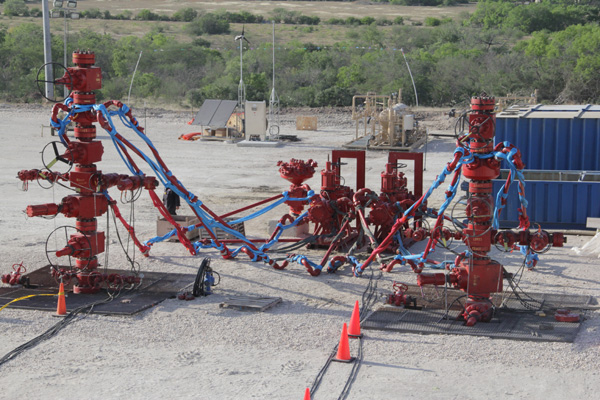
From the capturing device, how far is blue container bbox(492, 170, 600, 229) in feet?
60.6

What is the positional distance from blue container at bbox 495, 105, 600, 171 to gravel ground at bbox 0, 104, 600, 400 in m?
2.56

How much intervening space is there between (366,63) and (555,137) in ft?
111

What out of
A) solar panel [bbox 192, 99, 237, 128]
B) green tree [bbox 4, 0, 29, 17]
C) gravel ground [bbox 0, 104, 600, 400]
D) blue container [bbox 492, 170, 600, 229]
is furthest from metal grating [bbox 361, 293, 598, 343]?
green tree [bbox 4, 0, 29, 17]

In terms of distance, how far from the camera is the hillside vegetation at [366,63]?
45.7m

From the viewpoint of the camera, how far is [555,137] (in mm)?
19422

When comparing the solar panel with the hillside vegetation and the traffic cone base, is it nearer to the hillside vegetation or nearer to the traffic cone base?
the hillside vegetation

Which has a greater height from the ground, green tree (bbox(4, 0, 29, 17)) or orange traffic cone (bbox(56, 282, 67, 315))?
green tree (bbox(4, 0, 29, 17))

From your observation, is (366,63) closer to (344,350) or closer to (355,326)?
(355,326)

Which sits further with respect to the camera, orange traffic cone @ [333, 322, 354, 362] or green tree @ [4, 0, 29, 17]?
green tree @ [4, 0, 29, 17]

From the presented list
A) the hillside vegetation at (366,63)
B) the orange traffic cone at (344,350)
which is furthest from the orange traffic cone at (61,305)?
the hillside vegetation at (366,63)

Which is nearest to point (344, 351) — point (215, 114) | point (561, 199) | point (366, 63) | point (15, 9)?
point (561, 199)

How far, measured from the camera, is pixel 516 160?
41.7 feet

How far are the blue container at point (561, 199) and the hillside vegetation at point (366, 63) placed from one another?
2505cm

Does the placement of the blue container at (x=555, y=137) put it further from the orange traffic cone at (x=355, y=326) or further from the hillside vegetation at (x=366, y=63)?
the hillside vegetation at (x=366, y=63)
